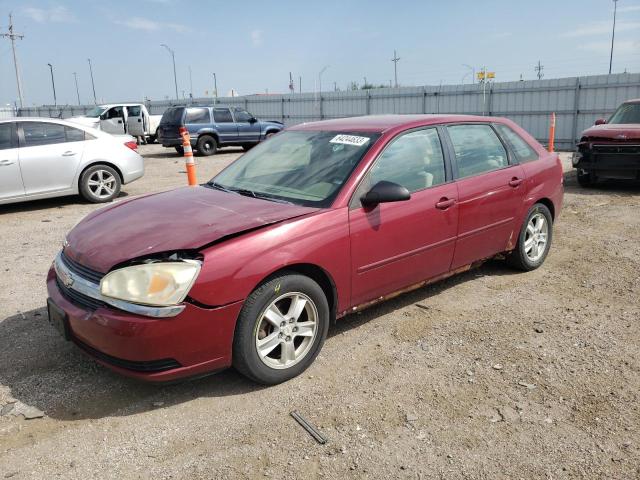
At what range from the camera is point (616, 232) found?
6879mm

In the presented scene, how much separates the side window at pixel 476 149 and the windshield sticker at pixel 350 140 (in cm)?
91

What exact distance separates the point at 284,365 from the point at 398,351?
881 mm

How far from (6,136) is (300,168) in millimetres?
6433

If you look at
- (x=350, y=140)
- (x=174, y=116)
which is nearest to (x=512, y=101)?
(x=174, y=116)

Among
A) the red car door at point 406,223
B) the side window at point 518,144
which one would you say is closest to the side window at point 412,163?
the red car door at point 406,223

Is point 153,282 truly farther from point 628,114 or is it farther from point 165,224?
point 628,114

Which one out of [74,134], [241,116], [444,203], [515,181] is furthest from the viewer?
[241,116]

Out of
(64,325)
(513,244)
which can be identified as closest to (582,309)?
(513,244)

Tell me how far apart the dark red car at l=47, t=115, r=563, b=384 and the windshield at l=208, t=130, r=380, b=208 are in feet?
0.05

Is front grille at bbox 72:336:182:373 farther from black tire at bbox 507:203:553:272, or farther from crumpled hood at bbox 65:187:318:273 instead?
black tire at bbox 507:203:553:272

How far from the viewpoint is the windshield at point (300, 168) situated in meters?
3.76

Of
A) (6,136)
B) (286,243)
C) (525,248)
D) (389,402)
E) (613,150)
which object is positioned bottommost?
(389,402)

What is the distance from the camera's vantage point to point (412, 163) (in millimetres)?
4125

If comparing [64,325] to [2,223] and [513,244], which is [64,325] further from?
[2,223]
